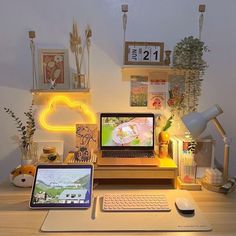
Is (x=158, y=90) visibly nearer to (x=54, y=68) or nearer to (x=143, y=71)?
(x=143, y=71)

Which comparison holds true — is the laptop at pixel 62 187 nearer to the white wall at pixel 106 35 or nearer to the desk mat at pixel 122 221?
the desk mat at pixel 122 221

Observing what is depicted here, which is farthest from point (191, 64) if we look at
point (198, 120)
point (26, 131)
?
point (26, 131)

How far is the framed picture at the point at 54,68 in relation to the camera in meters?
1.80

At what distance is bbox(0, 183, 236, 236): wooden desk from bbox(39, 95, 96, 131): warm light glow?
44 centimetres

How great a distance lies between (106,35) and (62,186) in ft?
3.01

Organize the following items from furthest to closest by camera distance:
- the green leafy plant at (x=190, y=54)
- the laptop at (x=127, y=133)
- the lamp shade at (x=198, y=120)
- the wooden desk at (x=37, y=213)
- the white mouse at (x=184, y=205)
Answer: the laptop at (x=127, y=133)
the green leafy plant at (x=190, y=54)
the lamp shade at (x=198, y=120)
the white mouse at (x=184, y=205)
the wooden desk at (x=37, y=213)

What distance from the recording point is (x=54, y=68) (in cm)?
181

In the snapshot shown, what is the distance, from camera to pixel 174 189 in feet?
5.14

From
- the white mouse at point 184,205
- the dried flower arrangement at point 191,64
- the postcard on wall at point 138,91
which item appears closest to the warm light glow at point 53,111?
the postcard on wall at point 138,91

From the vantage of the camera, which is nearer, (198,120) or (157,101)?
(198,120)

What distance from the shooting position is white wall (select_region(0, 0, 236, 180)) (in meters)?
1.78

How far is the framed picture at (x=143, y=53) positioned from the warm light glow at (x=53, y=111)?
0.38 meters

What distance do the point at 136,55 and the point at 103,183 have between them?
751 mm

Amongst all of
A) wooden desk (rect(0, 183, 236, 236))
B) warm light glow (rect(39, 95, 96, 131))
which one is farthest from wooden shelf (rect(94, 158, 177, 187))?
warm light glow (rect(39, 95, 96, 131))
